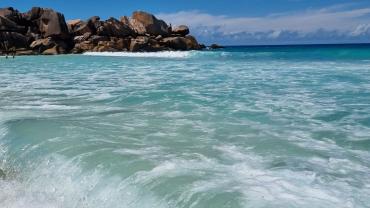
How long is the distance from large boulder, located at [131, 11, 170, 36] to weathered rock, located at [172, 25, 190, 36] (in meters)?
2.74

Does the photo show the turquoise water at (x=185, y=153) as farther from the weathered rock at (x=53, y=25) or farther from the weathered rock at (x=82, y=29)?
the weathered rock at (x=82, y=29)

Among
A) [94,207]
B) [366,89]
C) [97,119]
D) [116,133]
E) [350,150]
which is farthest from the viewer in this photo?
[366,89]

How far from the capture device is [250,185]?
5926 millimetres

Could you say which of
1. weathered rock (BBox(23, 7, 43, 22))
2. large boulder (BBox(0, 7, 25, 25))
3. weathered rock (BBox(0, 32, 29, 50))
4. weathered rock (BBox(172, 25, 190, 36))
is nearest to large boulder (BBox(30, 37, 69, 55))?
weathered rock (BBox(0, 32, 29, 50))

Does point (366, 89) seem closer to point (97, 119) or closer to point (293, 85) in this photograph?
point (293, 85)

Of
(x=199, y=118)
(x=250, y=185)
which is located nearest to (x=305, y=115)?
(x=199, y=118)

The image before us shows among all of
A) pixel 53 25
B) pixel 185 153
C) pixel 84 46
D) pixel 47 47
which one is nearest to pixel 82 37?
pixel 84 46

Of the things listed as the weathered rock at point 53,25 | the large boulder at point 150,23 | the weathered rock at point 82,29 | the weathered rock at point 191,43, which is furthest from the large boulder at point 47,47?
the weathered rock at point 191,43

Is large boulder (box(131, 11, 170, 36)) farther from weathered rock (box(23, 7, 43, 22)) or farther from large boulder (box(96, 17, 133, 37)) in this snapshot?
weathered rock (box(23, 7, 43, 22))

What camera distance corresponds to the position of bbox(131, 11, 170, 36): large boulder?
73938 millimetres

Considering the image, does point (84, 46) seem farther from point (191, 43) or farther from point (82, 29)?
point (191, 43)

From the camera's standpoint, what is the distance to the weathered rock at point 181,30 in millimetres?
77938

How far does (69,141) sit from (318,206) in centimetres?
477

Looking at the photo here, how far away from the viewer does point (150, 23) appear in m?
74.1
